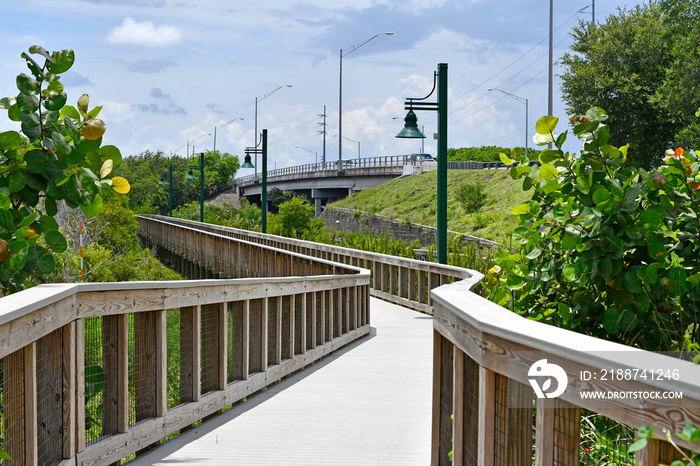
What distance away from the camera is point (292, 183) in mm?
97625

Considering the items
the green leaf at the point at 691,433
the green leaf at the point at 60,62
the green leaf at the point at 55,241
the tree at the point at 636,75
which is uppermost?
the tree at the point at 636,75

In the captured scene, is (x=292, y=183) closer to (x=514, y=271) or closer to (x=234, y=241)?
(x=234, y=241)

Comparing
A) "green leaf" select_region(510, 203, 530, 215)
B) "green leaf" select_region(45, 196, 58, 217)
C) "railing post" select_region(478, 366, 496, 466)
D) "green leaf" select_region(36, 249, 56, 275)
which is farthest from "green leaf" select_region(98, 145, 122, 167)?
"railing post" select_region(478, 366, 496, 466)

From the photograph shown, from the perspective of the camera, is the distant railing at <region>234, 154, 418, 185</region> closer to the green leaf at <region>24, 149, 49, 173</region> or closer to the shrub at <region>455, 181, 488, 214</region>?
the shrub at <region>455, 181, 488, 214</region>

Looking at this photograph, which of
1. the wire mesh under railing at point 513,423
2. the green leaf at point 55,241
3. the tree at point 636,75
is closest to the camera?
the wire mesh under railing at point 513,423

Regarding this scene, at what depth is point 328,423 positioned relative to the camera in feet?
21.3

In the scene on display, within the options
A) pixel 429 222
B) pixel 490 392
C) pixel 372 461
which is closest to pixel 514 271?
pixel 372 461

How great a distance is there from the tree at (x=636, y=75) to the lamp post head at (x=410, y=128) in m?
25.4

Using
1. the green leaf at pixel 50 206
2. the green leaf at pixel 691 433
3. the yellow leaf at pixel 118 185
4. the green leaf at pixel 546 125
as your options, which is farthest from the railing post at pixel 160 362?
the green leaf at pixel 691 433

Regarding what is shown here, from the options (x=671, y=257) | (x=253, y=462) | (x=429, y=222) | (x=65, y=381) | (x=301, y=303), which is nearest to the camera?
(x=65, y=381)

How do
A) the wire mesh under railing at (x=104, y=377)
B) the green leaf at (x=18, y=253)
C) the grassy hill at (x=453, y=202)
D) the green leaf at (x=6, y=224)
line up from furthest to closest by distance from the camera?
the grassy hill at (x=453, y=202), the wire mesh under railing at (x=104, y=377), the green leaf at (x=6, y=224), the green leaf at (x=18, y=253)

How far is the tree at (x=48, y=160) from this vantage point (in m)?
5.14

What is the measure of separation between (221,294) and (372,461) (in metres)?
2.14

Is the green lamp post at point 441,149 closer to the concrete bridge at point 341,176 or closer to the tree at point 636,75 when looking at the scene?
the tree at point 636,75
